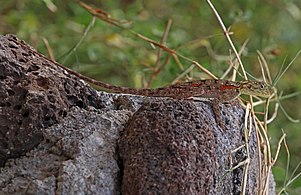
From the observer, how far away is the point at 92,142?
1.47 meters

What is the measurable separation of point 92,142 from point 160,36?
149 centimetres

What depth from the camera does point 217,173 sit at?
4.97 feet

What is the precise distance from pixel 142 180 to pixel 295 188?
1.05 m

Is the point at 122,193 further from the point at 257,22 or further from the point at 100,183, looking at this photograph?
the point at 257,22

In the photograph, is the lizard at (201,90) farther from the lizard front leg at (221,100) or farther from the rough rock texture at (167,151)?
the rough rock texture at (167,151)

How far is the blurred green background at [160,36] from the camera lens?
9.41 feet

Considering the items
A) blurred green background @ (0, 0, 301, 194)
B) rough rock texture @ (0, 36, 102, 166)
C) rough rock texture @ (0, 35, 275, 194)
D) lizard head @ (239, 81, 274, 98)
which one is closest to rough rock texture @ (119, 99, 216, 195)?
rough rock texture @ (0, 35, 275, 194)

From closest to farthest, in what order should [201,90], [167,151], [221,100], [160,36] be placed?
1. [167,151]
2. [221,100]
3. [201,90]
4. [160,36]

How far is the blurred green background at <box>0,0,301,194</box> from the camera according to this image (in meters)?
2.87

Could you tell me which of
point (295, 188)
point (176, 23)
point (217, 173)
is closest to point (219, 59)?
point (295, 188)

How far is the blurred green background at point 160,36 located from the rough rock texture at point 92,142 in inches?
37.6

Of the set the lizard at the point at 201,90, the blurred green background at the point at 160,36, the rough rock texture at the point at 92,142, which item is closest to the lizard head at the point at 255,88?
the lizard at the point at 201,90

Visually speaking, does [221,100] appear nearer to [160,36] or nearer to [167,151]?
[167,151]

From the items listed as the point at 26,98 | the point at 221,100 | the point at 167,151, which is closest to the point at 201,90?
the point at 221,100
